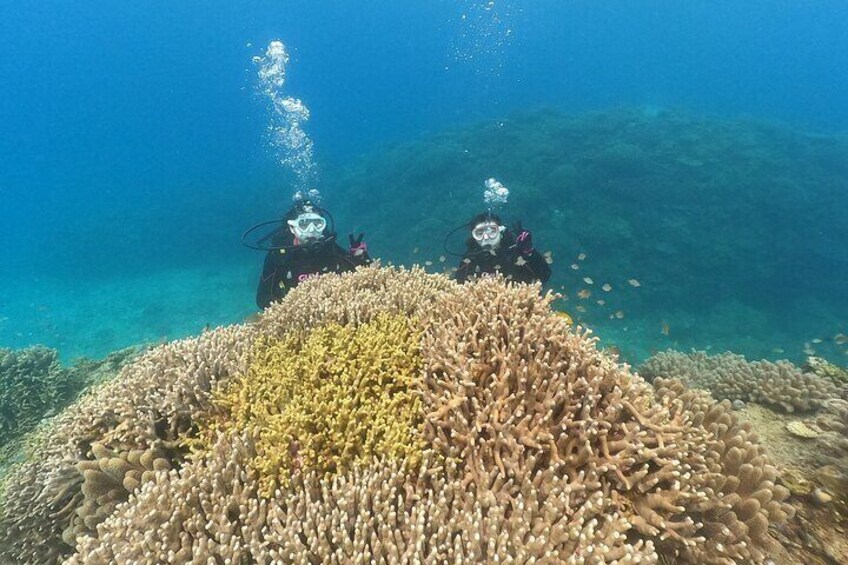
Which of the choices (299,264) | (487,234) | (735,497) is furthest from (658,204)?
(735,497)

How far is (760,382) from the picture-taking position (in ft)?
19.2

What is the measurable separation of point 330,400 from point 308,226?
7.39 m

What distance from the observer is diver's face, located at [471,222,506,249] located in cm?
995

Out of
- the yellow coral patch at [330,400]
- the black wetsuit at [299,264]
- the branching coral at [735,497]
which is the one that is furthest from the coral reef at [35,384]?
the branching coral at [735,497]

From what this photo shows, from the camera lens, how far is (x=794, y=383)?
5.67m

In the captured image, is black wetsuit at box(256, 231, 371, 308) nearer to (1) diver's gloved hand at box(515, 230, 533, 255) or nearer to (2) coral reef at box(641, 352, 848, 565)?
(1) diver's gloved hand at box(515, 230, 533, 255)

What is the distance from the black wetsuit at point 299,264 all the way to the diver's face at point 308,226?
0.27 meters

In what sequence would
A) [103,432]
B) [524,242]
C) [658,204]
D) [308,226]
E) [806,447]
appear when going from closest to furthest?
[103,432] < [806,447] < [524,242] < [308,226] < [658,204]

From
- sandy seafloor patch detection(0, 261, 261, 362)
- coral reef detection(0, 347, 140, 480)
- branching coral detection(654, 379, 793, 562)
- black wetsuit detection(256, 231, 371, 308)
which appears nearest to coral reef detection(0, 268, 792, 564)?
branching coral detection(654, 379, 793, 562)

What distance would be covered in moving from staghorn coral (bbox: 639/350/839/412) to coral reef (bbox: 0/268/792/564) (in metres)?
2.03

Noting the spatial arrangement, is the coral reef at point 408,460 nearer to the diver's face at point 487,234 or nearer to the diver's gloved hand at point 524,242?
the diver's face at point 487,234

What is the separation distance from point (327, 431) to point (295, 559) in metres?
0.89

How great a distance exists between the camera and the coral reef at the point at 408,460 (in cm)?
272

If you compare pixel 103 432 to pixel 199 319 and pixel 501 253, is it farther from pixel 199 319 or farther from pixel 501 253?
pixel 199 319
